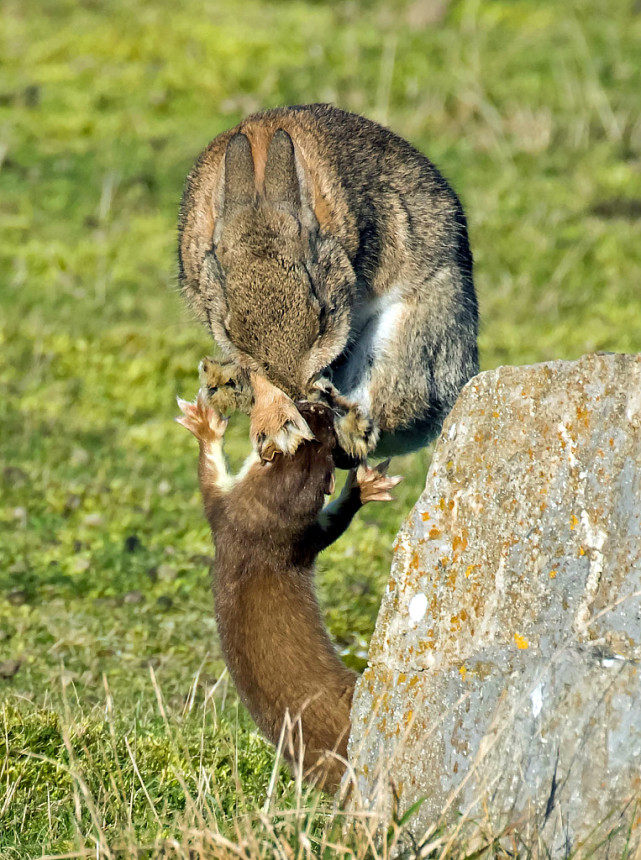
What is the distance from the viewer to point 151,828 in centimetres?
424

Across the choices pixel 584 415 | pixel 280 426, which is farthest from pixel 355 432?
pixel 584 415

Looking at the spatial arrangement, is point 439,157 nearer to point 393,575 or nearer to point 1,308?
point 1,308

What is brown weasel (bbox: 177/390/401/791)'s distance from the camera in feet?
15.0

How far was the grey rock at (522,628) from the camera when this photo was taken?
3.81 metres

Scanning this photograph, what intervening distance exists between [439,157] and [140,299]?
442cm

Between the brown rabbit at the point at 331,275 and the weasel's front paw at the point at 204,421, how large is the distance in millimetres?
87

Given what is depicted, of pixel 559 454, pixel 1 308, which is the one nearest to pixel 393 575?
pixel 559 454

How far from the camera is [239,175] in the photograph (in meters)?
5.30

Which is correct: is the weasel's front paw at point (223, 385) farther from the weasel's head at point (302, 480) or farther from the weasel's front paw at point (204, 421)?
the weasel's head at point (302, 480)

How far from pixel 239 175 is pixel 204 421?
1077 mm

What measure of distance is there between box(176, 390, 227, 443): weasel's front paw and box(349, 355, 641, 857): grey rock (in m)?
1.39

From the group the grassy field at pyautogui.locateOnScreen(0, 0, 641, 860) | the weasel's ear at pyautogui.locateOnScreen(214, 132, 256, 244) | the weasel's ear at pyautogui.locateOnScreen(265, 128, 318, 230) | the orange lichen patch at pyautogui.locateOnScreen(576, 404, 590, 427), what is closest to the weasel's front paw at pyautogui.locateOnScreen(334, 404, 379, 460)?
the weasel's ear at pyautogui.locateOnScreen(265, 128, 318, 230)

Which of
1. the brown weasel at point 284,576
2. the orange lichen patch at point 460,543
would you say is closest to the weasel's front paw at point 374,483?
the brown weasel at point 284,576

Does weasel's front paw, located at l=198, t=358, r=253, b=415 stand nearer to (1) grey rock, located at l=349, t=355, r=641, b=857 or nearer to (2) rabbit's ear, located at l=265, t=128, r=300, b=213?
(2) rabbit's ear, located at l=265, t=128, r=300, b=213
